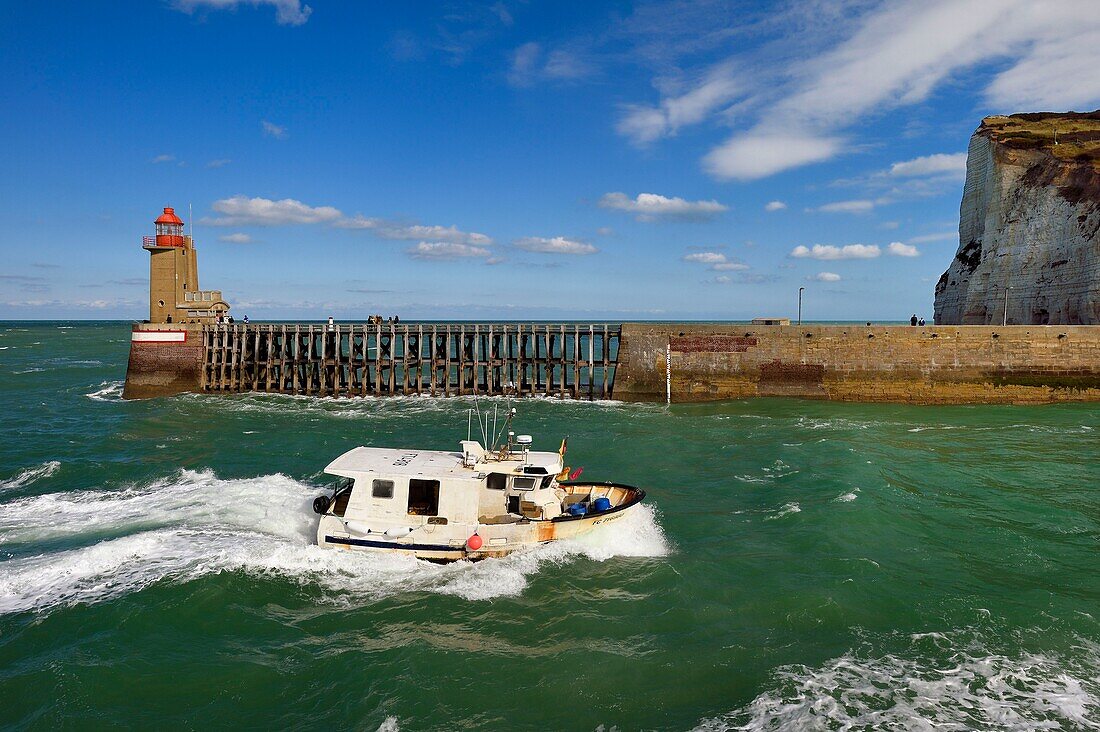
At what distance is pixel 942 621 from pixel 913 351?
25.0 metres

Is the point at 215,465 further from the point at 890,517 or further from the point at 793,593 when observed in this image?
the point at 890,517

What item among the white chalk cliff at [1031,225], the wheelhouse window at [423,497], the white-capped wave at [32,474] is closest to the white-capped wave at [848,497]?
the wheelhouse window at [423,497]

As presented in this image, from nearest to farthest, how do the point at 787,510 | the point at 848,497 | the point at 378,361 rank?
1. the point at 787,510
2. the point at 848,497
3. the point at 378,361

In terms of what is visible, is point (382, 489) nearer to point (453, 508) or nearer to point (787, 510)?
point (453, 508)

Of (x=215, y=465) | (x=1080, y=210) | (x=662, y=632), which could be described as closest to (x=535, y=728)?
(x=662, y=632)

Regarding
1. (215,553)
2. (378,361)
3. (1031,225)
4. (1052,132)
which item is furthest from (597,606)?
(1052,132)

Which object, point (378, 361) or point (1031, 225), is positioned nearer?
point (378, 361)

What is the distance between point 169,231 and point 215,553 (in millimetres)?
30124

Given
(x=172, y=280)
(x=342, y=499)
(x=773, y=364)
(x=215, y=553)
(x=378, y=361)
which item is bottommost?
(x=215, y=553)

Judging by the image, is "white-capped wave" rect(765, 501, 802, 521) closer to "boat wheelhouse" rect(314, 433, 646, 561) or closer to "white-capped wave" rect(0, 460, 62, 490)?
"boat wheelhouse" rect(314, 433, 646, 561)

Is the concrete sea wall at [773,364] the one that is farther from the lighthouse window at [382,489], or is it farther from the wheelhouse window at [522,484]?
the lighthouse window at [382,489]

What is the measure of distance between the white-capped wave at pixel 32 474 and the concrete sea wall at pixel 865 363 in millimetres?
23948

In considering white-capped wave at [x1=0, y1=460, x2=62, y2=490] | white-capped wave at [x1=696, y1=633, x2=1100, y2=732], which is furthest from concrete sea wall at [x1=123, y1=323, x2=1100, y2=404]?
white-capped wave at [x1=696, y1=633, x2=1100, y2=732]

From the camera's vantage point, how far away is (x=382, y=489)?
1303 centimetres
